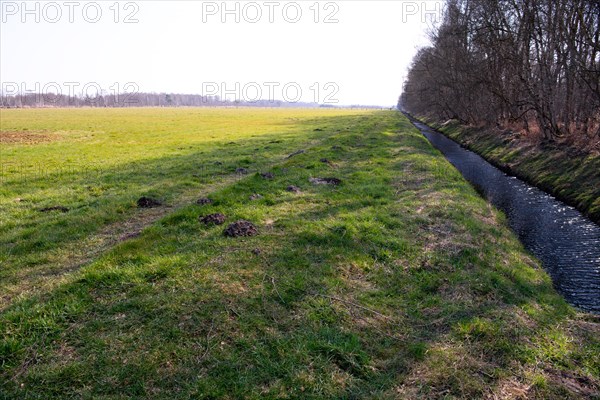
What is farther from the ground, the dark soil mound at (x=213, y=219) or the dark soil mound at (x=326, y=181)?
the dark soil mound at (x=326, y=181)

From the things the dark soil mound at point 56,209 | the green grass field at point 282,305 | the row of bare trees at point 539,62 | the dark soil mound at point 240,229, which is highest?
the row of bare trees at point 539,62

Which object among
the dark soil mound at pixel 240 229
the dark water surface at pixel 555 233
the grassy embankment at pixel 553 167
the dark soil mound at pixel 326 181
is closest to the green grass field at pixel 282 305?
the dark soil mound at pixel 240 229

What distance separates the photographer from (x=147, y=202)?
46.2 feet

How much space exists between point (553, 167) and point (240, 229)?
66.5 ft

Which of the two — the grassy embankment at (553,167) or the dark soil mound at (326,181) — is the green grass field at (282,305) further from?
the grassy embankment at (553,167)

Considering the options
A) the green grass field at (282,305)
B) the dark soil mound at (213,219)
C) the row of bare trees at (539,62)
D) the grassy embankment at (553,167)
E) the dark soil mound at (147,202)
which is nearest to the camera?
the green grass field at (282,305)

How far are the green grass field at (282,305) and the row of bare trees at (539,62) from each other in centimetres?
1404

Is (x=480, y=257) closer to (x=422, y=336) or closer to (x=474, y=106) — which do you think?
(x=422, y=336)

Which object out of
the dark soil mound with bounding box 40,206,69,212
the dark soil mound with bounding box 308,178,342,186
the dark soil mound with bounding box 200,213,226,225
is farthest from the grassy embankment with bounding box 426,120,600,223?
the dark soil mound with bounding box 40,206,69,212

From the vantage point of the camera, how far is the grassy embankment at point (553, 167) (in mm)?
17264

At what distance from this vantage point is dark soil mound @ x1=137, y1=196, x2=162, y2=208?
1397 centimetres

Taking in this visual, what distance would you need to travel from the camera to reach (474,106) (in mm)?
46906

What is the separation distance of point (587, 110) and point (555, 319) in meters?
23.7

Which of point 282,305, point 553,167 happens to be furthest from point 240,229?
point 553,167
